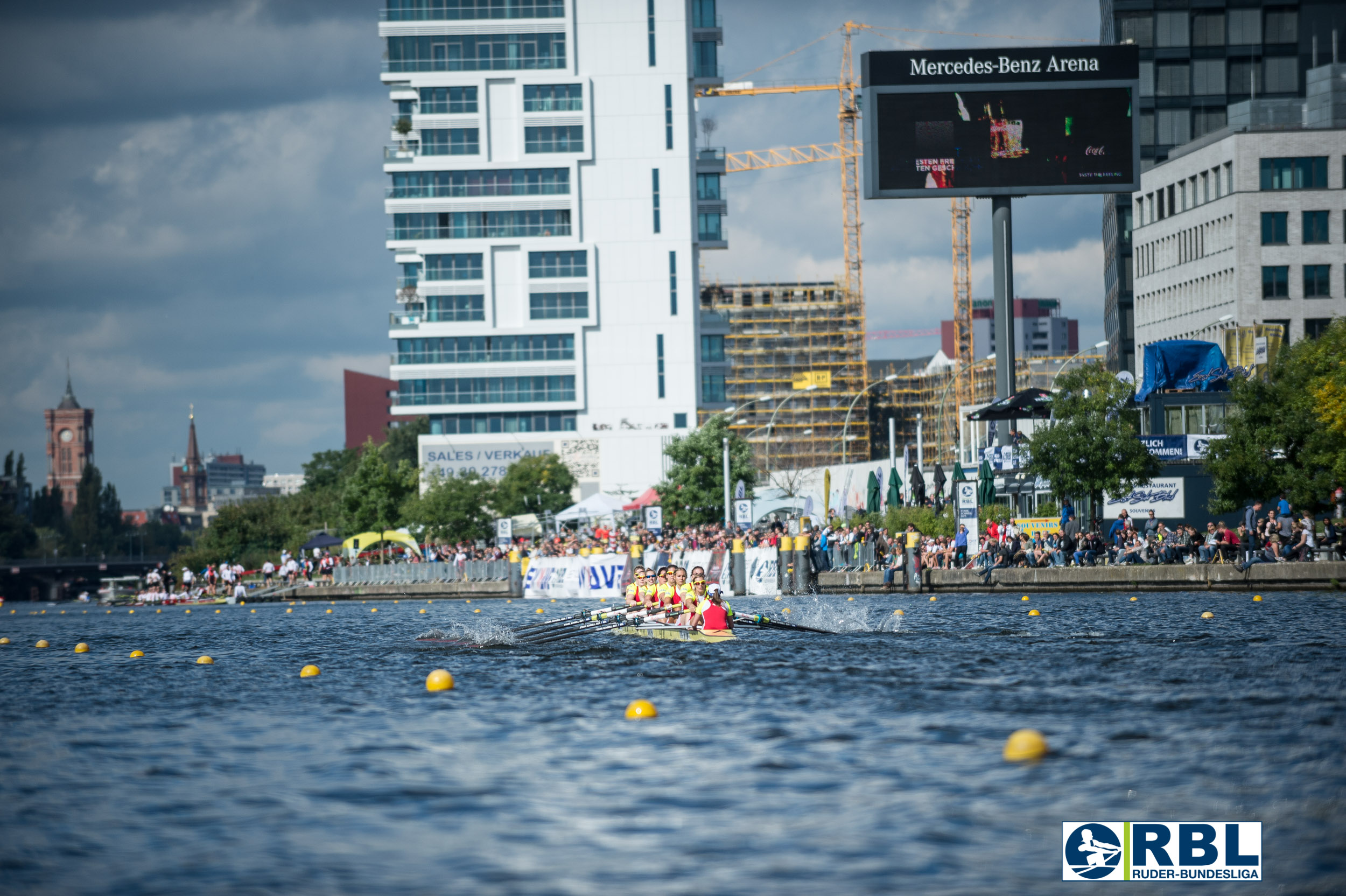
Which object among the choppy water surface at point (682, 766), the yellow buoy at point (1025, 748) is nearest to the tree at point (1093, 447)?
the choppy water surface at point (682, 766)

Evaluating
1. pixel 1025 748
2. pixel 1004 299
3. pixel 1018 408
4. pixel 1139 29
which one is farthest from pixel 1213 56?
pixel 1025 748

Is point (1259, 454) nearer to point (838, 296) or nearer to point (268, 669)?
point (268, 669)

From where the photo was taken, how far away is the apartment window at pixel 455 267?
370ft

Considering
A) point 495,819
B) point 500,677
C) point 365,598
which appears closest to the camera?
point 495,819

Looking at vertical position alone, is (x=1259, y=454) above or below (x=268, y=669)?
above

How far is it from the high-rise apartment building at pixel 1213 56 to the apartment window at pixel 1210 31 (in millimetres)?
59

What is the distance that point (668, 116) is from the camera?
4557 inches

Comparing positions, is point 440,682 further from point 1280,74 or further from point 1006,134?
point 1280,74

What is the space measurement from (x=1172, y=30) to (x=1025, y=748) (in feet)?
357

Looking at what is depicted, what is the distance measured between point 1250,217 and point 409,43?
62436mm

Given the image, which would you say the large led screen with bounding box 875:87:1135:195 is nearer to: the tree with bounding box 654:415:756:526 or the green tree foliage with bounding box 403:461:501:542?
the tree with bounding box 654:415:756:526

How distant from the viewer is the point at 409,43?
112 meters

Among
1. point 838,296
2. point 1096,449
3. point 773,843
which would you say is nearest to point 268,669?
point 773,843

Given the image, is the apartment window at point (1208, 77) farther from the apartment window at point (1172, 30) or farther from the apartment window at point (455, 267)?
the apartment window at point (455, 267)
